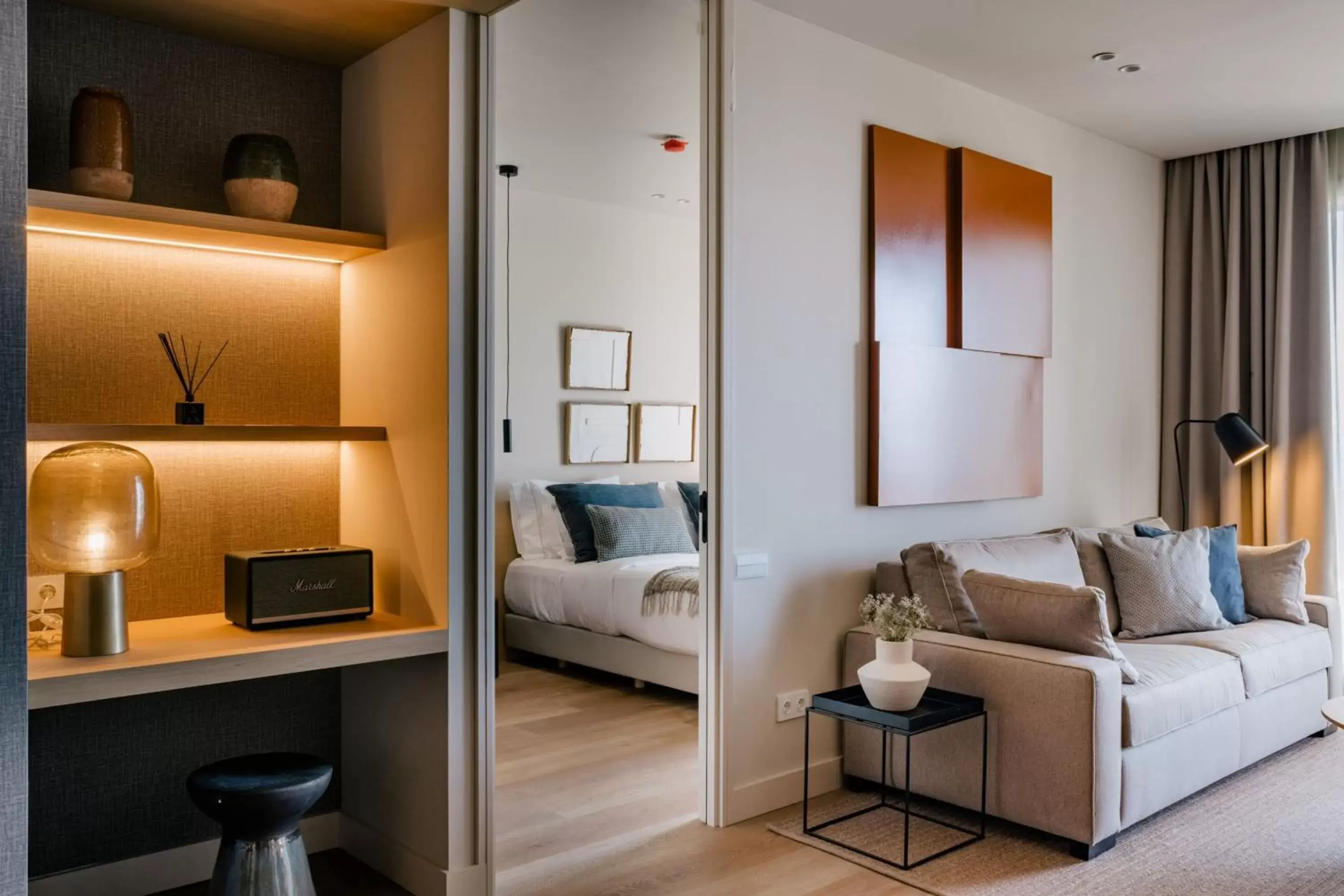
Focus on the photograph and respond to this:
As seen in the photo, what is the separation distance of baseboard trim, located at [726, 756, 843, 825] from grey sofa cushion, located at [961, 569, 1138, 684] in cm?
73

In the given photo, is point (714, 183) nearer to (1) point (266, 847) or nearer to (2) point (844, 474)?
(2) point (844, 474)

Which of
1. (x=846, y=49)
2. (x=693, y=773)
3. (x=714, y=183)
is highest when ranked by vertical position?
(x=846, y=49)

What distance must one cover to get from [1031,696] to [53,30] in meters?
3.15

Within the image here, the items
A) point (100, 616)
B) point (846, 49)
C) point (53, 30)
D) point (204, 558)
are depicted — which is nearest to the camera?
point (100, 616)

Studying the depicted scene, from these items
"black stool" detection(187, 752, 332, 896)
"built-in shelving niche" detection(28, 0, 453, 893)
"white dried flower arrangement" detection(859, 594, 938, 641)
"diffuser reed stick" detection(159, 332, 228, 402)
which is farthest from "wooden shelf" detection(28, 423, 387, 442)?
"white dried flower arrangement" detection(859, 594, 938, 641)

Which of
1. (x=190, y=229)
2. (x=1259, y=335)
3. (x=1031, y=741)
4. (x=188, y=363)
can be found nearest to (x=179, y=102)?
(x=190, y=229)

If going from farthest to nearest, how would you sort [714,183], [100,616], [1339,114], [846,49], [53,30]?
[1339,114], [846,49], [714,183], [53,30], [100,616]

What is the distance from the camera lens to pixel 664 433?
22.2ft

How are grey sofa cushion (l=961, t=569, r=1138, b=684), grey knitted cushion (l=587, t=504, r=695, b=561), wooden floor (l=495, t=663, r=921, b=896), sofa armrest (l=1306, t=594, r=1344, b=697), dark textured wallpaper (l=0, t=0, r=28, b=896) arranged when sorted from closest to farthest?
dark textured wallpaper (l=0, t=0, r=28, b=896)
wooden floor (l=495, t=663, r=921, b=896)
grey sofa cushion (l=961, t=569, r=1138, b=684)
sofa armrest (l=1306, t=594, r=1344, b=697)
grey knitted cushion (l=587, t=504, r=695, b=561)

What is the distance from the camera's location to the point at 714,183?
3.44 meters

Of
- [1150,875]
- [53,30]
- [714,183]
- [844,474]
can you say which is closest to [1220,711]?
[1150,875]

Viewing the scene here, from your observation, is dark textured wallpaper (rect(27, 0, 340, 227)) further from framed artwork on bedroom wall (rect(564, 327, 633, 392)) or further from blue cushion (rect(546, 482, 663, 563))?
framed artwork on bedroom wall (rect(564, 327, 633, 392))

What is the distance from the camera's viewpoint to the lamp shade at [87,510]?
90.1 inches

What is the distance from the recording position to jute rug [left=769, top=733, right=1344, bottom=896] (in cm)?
291
